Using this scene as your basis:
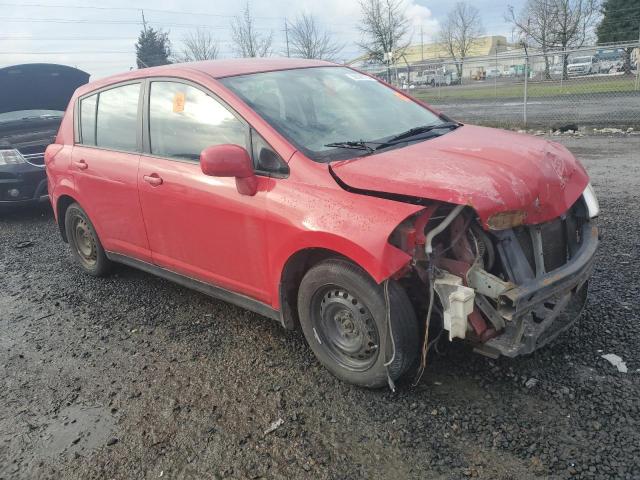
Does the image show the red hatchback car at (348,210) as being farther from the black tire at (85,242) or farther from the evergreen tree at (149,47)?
the evergreen tree at (149,47)

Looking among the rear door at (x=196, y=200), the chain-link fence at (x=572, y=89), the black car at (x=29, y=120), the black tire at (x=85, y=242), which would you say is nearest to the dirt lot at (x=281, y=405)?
the rear door at (x=196, y=200)

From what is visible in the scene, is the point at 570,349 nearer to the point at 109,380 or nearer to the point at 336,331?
the point at 336,331

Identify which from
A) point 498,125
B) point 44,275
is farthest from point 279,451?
point 498,125

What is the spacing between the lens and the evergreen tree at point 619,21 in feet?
118

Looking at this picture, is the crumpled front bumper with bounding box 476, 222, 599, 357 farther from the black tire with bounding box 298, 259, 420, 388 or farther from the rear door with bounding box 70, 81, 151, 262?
the rear door with bounding box 70, 81, 151, 262

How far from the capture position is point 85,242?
205 inches

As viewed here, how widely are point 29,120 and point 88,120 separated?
4248 millimetres

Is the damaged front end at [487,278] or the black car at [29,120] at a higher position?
the black car at [29,120]

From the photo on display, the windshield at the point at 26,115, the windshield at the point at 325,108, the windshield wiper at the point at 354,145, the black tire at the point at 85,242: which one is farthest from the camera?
the windshield at the point at 26,115

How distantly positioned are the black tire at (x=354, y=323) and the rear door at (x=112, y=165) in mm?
1759

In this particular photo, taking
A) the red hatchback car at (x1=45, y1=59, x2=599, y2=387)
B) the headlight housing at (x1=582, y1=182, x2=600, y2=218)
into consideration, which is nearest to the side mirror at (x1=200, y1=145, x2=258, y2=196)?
the red hatchback car at (x1=45, y1=59, x2=599, y2=387)

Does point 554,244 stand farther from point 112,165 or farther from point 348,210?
point 112,165

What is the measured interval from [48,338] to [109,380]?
1001 mm

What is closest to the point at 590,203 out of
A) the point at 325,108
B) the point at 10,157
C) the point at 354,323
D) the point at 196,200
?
the point at 354,323
